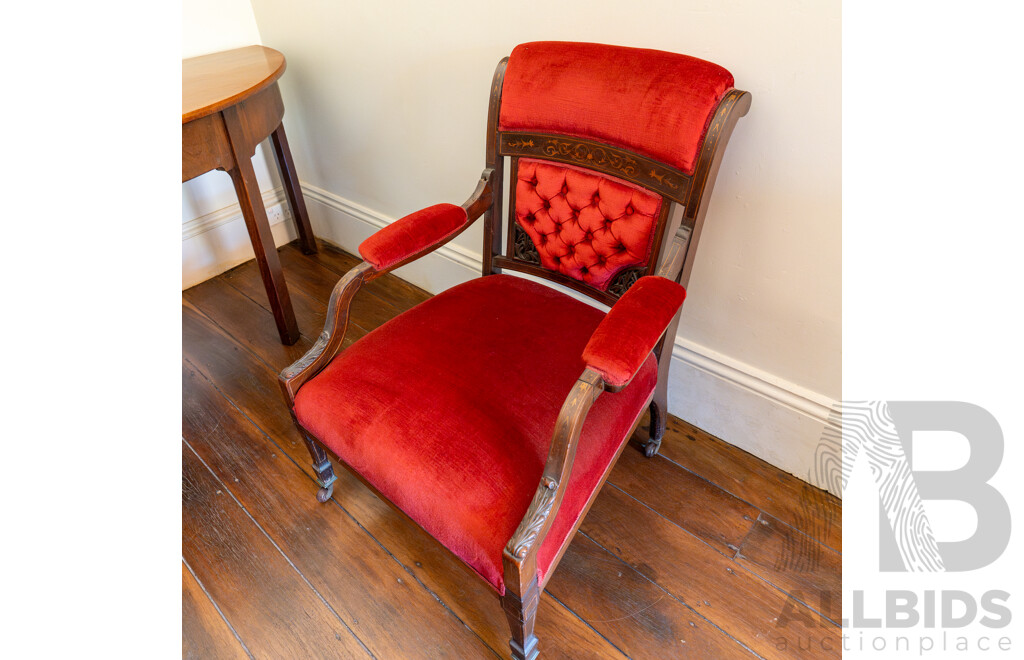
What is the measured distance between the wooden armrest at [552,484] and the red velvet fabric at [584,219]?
→ 412mm

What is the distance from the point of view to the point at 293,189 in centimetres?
239

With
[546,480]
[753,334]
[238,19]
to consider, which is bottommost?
[753,334]

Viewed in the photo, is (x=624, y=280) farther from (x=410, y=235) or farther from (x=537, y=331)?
(x=410, y=235)

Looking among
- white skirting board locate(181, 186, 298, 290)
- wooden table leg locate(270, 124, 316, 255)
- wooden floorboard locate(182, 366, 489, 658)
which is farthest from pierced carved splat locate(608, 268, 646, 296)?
white skirting board locate(181, 186, 298, 290)

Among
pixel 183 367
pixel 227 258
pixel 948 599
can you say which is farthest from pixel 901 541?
pixel 227 258

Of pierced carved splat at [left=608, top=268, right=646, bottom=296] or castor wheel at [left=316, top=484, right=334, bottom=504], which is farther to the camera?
castor wheel at [left=316, top=484, right=334, bottom=504]

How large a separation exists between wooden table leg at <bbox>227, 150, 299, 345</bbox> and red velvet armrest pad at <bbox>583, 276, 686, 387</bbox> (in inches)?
51.4

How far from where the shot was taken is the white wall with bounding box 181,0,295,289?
2.12 metres

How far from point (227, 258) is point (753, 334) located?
217 centimetres

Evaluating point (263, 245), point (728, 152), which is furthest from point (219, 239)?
point (728, 152)

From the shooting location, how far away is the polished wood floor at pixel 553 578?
1.28 metres

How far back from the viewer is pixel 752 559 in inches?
55.2

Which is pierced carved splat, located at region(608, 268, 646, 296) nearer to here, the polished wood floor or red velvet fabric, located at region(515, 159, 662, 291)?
red velvet fabric, located at region(515, 159, 662, 291)
